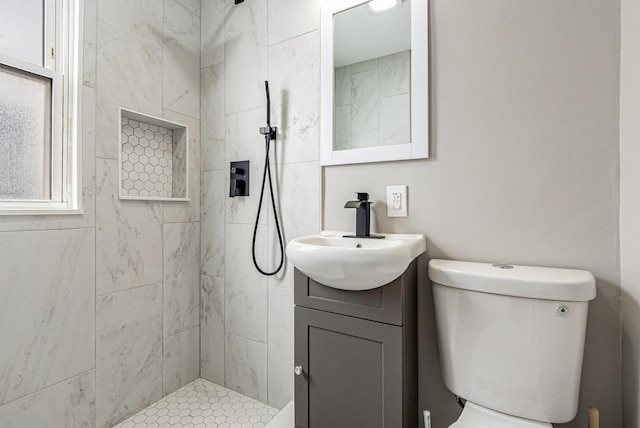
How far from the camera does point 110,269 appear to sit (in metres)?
1.48

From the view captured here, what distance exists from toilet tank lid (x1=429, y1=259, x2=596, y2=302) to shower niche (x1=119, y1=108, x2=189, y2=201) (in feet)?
4.84

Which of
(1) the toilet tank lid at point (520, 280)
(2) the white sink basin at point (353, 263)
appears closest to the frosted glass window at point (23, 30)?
(2) the white sink basin at point (353, 263)

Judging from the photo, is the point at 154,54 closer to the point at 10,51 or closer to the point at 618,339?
the point at 10,51

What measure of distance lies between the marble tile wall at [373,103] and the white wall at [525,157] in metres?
0.12

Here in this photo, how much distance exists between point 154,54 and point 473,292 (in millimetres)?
1897

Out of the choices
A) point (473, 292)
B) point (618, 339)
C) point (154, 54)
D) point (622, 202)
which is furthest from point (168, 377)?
point (622, 202)

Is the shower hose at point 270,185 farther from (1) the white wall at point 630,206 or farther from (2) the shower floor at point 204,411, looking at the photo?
(1) the white wall at point 630,206

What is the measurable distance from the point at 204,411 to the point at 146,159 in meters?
1.38

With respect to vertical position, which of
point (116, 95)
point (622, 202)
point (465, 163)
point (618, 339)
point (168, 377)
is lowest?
point (168, 377)

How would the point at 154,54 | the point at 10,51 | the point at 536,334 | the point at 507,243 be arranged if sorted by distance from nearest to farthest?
the point at 536,334 → the point at 507,243 → the point at 10,51 → the point at 154,54

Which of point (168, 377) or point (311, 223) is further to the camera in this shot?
point (168, 377)

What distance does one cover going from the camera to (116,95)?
4.91 feet

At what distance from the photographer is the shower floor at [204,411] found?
4.90 feet

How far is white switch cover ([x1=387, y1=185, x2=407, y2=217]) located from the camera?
1289 millimetres
